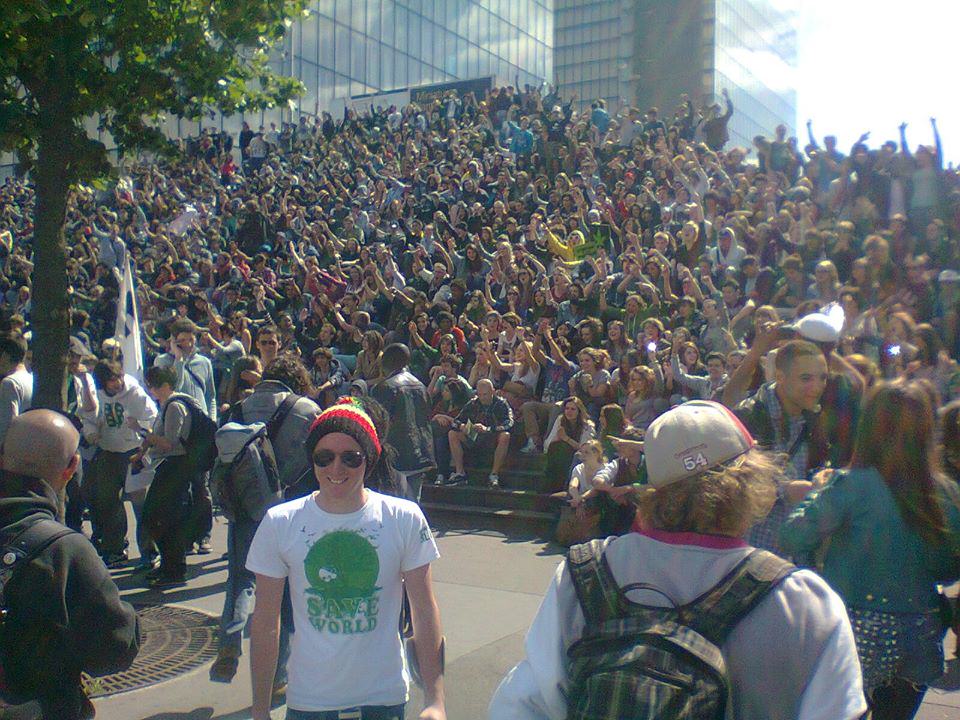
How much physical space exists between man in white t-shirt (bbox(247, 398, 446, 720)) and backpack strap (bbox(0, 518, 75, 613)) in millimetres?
600

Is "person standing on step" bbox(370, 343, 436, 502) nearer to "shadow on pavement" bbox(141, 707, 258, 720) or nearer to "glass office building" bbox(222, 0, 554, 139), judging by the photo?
"shadow on pavement" bbox(141, 707, 258, 720)

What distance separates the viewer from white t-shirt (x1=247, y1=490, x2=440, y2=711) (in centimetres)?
303

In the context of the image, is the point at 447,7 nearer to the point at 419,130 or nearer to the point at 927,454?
the point at 419,130

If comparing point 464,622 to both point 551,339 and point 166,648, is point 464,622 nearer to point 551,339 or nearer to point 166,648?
point 166,648

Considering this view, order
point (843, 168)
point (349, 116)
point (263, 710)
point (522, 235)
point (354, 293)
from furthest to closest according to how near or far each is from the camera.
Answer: point (349, 116) → point (522, 235) → point (354, 293) → point (843, 168) → point (263, 710)

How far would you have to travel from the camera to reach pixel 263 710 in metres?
3.10

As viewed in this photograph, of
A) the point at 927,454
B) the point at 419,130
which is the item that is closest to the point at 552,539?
the point at 927,454

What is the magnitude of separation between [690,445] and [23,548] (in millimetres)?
1844

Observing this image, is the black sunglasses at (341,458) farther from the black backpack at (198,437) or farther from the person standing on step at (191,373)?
the person standing on step at (191,373)

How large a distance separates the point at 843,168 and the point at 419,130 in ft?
53.5

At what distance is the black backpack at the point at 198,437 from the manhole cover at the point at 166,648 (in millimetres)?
1160

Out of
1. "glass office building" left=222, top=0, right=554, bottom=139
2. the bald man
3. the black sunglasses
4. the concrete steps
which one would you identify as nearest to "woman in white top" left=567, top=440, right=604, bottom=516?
the concrete steps

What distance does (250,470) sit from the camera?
17.6 ft

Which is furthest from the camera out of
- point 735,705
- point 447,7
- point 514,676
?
point 447,7
